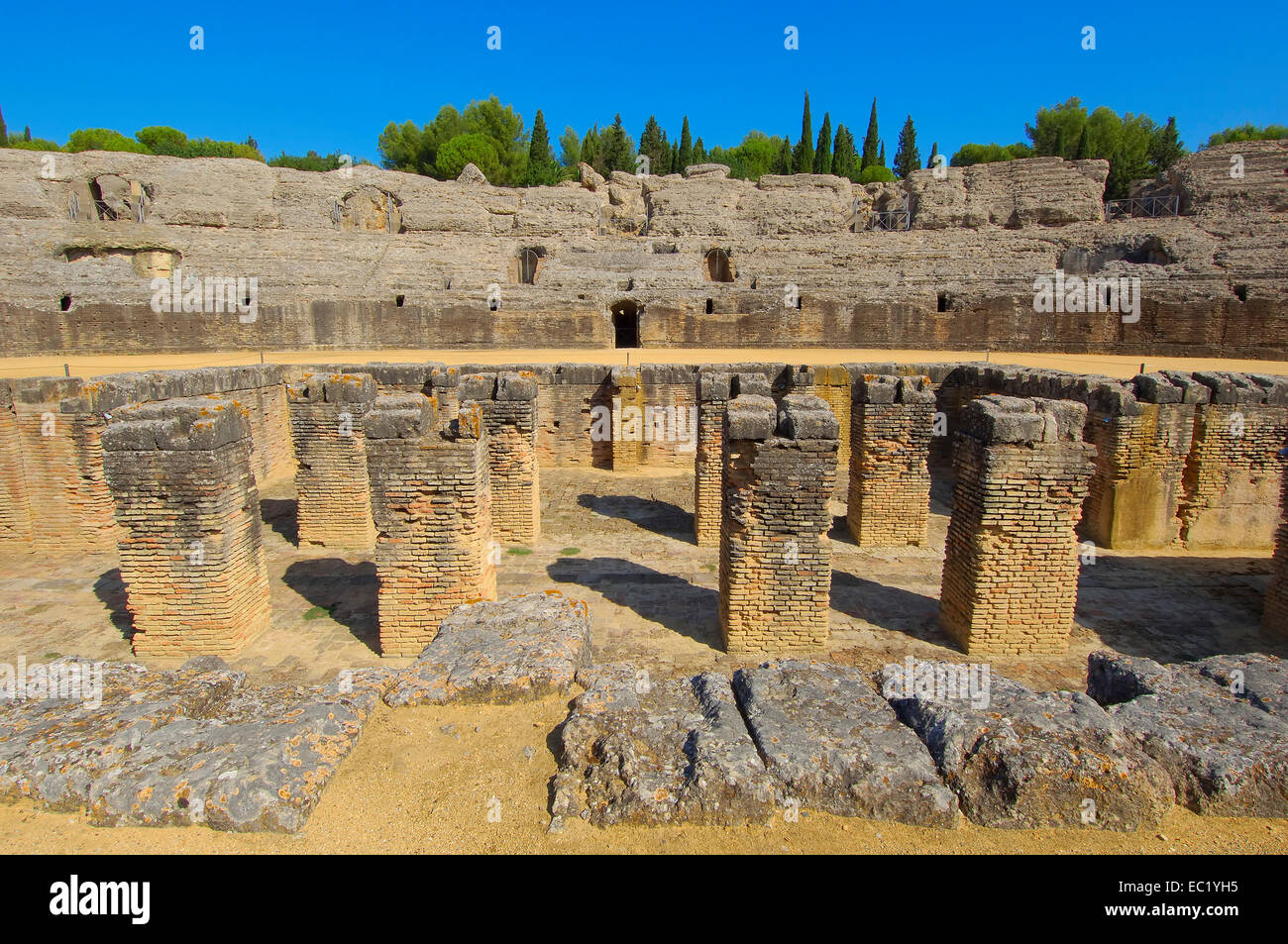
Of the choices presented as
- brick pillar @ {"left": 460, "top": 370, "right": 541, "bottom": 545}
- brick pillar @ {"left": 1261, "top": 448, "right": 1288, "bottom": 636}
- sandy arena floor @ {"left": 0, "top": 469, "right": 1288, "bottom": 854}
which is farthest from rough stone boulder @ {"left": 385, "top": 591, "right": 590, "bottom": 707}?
brick pillar @ {"left": 1261, "top": 448, "right": 1288, "bottom": 636}

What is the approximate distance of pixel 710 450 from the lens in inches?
376

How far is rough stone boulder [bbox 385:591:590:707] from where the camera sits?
4.25 meters

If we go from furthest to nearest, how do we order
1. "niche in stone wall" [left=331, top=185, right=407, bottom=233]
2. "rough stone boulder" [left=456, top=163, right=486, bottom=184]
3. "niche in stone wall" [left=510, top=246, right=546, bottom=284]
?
"rough stone boulder" [left=456, top=163, right=486, bottom=184] < "niche in stone wall" [left=331, top=185, right=407, bottom=233] < "niche in stone wall" [left=510, top=246, right=546, bottom=284]

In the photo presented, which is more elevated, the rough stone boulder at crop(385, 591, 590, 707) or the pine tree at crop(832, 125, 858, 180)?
the pine tree at crop(832, 125, 858, 180)

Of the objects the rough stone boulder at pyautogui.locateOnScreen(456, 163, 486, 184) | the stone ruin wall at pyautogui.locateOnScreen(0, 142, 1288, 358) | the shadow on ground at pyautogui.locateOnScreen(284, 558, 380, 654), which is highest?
the rough stone boulder at pyautogui.locateOnScreen(456, 163, 486, 184)

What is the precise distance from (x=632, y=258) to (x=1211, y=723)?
87.8ft

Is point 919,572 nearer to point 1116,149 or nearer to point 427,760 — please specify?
point 427,760

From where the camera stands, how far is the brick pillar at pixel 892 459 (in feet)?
30.3

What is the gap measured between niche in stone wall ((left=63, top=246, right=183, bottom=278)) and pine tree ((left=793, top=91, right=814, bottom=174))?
42.6 m

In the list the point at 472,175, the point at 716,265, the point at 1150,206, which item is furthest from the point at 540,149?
the point at 1150,206

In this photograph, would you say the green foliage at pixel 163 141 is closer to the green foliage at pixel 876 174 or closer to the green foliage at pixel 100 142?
the green foliage at pixel 100 142

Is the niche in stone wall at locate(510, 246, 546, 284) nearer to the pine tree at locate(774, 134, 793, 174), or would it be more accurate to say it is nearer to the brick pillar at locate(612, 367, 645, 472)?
the brick pillar at locate(612, 367, 645, 472)
